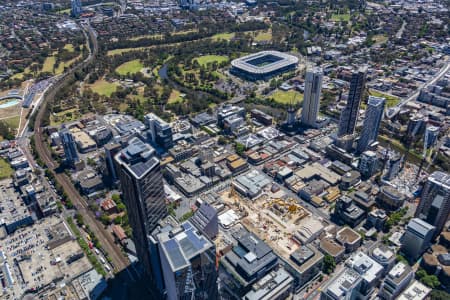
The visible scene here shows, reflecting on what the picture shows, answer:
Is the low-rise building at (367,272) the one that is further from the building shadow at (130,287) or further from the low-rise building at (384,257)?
the building shadow at (130,287)

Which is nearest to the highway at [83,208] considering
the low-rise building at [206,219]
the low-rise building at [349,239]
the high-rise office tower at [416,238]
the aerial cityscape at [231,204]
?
the aerial cityscape at [231,204]

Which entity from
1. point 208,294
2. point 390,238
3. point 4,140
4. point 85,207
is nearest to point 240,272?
point 208,294

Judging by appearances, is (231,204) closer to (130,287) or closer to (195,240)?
(130,287)

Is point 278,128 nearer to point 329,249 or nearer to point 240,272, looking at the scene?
point 329,249

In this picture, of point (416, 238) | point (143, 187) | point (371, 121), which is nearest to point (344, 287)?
point (416, 238)

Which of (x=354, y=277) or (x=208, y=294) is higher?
(x=208, y=294)

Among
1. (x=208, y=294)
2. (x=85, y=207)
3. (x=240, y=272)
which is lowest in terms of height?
(x=85, y=207)
